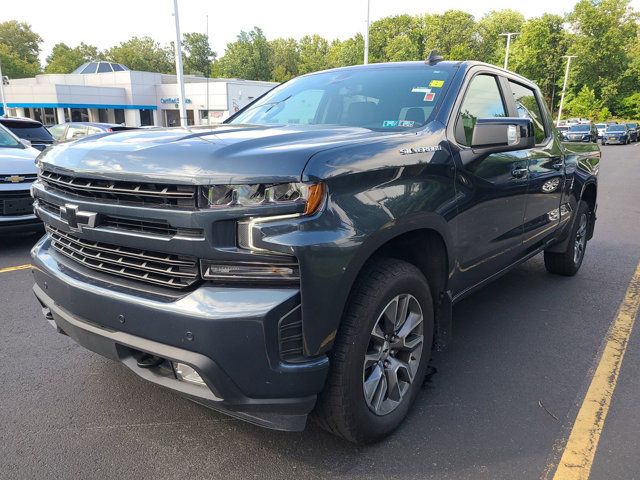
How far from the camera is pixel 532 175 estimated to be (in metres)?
3.77

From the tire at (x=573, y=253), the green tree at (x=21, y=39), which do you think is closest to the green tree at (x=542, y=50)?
the tire at (x=573, y=253)

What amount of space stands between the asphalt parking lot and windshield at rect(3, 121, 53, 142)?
725cm

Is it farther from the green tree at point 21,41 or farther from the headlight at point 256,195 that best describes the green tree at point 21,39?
the headlight at point 256,195

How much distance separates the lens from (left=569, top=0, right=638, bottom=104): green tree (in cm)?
6050

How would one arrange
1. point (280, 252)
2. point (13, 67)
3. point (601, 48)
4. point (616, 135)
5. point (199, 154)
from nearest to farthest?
point (280, 252)
point (199, 154)
point (616, 135)
point (601, 48)
point (13, 67)

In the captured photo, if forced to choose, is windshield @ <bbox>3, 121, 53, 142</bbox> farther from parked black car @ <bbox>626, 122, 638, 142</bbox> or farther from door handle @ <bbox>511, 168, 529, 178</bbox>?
parked black car @ <bbox>626, 122, 638, 142</bbox>

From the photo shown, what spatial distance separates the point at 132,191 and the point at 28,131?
9659 millimetres

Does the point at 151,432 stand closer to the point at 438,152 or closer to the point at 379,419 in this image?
the point at 379,419

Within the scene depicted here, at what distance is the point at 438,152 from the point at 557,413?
5.12 feet

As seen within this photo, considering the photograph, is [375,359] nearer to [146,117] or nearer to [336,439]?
[336,439]

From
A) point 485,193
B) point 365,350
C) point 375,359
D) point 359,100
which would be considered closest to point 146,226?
point 365,350

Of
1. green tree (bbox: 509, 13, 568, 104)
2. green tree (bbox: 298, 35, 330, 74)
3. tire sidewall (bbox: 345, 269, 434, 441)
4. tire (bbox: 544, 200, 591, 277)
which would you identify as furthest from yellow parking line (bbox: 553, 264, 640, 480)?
green tree (bbox: 298, 35, 330, 74)

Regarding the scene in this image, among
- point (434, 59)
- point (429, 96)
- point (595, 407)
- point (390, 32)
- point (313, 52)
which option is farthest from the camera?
point (313, 52)

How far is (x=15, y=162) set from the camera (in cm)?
618
